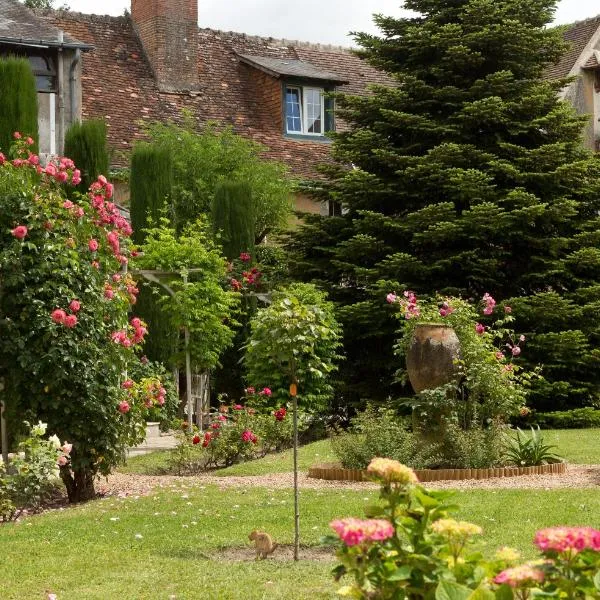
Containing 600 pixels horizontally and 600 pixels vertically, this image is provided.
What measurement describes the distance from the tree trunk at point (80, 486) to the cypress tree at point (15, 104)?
10.2 m

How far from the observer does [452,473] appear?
41.8 ft

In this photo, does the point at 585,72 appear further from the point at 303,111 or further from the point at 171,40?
the point at 171,40

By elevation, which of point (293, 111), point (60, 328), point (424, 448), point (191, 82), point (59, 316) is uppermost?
point (191, 82)

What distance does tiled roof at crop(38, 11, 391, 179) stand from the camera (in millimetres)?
27703

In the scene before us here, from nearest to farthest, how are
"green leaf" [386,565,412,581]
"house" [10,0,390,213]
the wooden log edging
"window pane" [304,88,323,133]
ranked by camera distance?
"green leaf" [386,565,412,581] → the wooden log edging → "house" [10,0,390,213] → "window pane" [304,88,323,133]

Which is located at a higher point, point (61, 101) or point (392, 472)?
point (61, 101)

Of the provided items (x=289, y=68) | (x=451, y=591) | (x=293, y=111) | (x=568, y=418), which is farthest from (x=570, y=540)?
(x=289, y=68)

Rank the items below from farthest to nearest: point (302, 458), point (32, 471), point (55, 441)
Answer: point (302, 458)
point (55, 441)
point (32, 471)

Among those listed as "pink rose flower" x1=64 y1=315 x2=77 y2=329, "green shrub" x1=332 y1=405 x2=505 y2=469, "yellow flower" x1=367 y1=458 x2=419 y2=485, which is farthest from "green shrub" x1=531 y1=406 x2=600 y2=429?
"yellow flower" x1=367 y1=458 x2=419 y2=485

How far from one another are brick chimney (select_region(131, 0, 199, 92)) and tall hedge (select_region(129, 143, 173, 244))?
6.98 m

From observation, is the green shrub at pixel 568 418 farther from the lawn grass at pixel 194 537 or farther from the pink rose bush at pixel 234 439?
the lawn grass at pixel 194 537

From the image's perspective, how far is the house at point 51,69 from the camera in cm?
2448

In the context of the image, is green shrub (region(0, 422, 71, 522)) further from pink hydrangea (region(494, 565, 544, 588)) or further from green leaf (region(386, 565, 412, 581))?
pink hydrangea (region(494, 565, 544, 588))

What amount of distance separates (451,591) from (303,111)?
26897mm
